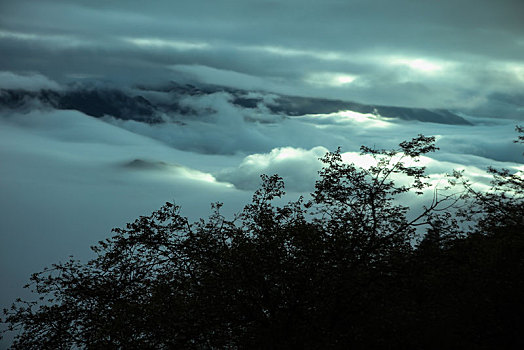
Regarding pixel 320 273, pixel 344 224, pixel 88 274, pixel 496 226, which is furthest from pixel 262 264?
pixel 496 226

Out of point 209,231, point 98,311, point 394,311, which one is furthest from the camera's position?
point 209,231

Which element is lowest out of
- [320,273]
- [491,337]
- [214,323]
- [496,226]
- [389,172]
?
[491,337]

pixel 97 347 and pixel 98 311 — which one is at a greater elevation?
pixel 98 311

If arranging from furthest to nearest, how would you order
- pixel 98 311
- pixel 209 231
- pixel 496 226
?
pixel 496 226 < pixel 209 231 < pixel 98 311

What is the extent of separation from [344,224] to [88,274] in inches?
435

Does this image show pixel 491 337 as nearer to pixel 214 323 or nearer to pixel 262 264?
pixel 262 264

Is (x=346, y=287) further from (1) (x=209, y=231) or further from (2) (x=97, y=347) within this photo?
(2) (x=97, y=347)

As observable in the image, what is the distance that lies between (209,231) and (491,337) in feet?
36.8

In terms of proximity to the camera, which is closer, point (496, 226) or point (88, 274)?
point (88, 274)

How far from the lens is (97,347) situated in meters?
16.6

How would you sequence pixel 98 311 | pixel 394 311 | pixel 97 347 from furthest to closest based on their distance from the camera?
pixel 98 311 < pixel 97 347 < pixel 394 311

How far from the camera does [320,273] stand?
1672cm

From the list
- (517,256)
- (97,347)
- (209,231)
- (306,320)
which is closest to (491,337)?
(517,256)

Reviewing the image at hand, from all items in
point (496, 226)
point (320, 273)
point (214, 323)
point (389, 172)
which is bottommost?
point (214, 323)
